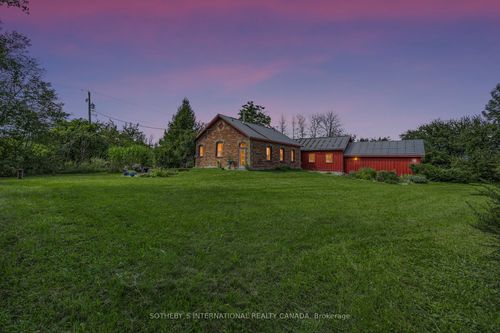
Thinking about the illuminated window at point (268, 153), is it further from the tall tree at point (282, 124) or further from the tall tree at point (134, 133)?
the tall tree at point (282, 124)

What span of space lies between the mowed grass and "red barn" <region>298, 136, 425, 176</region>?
1972 centimetres

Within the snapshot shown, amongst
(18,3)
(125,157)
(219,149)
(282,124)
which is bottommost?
(125,157)

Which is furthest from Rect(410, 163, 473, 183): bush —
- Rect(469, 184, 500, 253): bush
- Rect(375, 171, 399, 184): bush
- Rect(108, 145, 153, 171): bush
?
Rect(108, 145, 153, 171): bush

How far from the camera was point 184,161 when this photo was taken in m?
25.1

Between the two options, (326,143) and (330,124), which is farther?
(330,124)

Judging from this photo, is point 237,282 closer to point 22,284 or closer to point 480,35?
point 22,284

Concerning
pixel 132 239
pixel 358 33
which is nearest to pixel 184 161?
pixel 358 33

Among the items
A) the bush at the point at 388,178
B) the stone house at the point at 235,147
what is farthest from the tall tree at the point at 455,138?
the stone house at the point at 235,147

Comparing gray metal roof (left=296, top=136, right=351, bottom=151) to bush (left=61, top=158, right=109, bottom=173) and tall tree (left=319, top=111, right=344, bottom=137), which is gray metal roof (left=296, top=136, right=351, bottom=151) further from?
tall tree (left=319, top=111, right=344, bottom=137)

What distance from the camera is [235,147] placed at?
21.1 metres

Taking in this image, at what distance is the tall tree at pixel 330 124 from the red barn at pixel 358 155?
2099 cm

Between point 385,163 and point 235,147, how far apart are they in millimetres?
15300

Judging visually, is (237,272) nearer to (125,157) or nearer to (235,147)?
(235,147)

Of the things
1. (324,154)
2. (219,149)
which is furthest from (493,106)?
(219,149)
